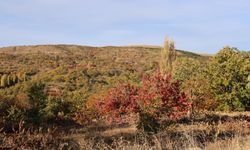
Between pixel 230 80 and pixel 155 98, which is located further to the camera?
pixel 230 80

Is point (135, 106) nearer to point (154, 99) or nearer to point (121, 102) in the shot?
point (154, 99)

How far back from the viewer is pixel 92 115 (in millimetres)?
24750

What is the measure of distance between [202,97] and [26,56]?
2291 inches

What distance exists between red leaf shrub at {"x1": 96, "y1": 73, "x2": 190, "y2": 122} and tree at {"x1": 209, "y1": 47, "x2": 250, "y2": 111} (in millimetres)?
14054

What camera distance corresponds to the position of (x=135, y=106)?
14.2 metres

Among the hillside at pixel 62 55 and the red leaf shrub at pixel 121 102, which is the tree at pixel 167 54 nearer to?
the red leaf shrub at pixel 121 102

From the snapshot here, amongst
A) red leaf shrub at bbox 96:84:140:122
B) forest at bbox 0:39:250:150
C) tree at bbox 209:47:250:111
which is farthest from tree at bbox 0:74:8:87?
red leaf shrub at bbox 96:84:140:122

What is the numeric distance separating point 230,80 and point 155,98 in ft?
52.5

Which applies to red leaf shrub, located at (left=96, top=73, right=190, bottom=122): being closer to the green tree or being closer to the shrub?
the shrub

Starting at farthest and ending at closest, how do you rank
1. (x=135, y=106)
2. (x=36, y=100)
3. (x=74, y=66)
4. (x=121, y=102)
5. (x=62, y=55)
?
(x=62, y=55), (x=74, y=66), (x=36, y=100), (x=121, y=102), (x=135, y=106)

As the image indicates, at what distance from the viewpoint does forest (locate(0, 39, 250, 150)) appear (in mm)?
10617

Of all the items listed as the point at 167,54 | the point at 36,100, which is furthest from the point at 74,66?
the point at 36,100

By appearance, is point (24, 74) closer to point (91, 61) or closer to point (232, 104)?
point (91, 61)

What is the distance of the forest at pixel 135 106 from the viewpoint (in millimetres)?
10617
